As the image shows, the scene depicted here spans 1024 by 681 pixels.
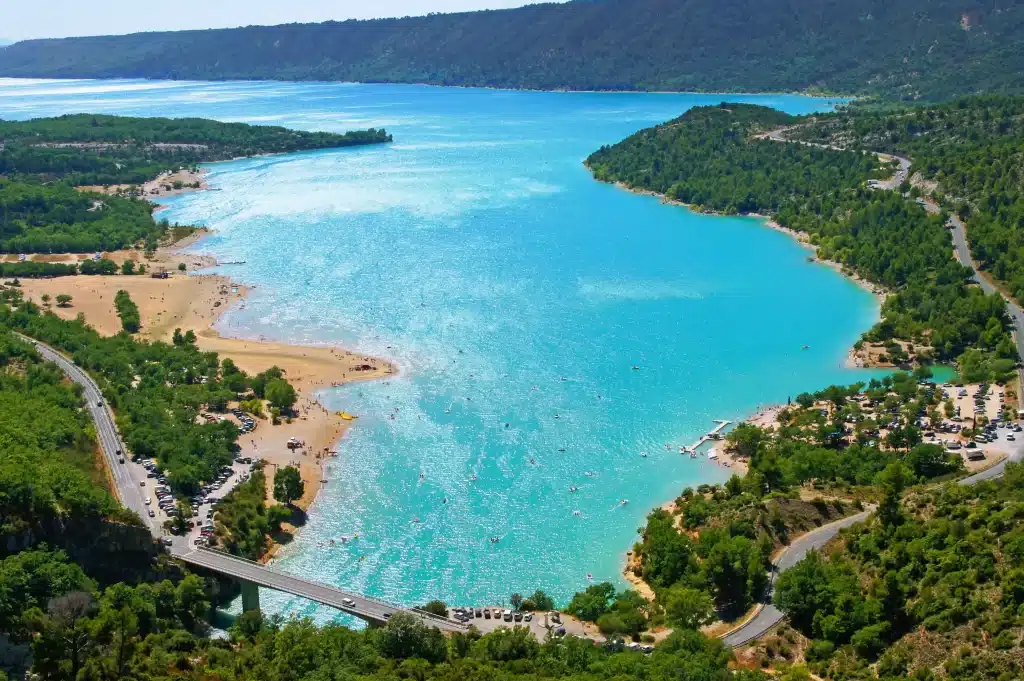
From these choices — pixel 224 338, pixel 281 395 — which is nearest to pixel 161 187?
pixel 224 338

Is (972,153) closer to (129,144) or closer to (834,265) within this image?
(834,265)

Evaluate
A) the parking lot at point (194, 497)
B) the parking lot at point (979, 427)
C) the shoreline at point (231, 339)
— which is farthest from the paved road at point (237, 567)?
the parking lot at point (979, 427)

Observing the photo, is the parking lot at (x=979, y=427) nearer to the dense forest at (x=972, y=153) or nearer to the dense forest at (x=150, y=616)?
the dense forest at (x=972, y=153)

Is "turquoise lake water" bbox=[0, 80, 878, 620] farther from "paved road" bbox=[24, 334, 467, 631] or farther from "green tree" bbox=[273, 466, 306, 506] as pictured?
"paved road" bbox=[24, 334, 467, 631]

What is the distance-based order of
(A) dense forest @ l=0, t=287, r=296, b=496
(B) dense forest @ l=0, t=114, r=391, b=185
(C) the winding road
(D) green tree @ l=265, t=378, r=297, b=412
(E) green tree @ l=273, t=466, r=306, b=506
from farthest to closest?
(B) dense forest @ l=0, t=114, r=391, b=185, (D) green tree @ l=265, t=378, r=297, b=412, (A) dense forest @ l=0, t=287, r=296, b=496, (E) green tree @ l=273, t=466, r=306, b=506, (C) the winding road

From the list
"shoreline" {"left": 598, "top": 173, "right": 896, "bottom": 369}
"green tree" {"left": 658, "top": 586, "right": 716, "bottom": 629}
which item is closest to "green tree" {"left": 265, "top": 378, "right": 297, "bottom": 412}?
"green tree" {"left": 658, "top": 586, "right": 716, "bottom": 629}
